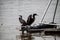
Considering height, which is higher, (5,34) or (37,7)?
(37,7)

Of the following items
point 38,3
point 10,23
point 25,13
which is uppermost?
point 38,3

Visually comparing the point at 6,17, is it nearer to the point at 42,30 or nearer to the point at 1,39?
the point at 1,39

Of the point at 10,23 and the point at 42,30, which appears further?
the point at 10,23

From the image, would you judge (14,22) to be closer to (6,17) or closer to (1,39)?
(6,17)

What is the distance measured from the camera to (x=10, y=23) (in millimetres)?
4770

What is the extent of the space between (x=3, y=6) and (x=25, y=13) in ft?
2.36

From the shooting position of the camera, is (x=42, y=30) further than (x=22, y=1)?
No


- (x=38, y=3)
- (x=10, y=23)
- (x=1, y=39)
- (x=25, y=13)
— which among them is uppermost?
(x=38, y=3)

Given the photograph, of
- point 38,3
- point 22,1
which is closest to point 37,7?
point 38,3

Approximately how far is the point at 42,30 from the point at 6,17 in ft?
10.3

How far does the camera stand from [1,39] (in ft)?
15.7

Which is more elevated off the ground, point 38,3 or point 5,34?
point 38,3

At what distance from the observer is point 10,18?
478 centimetres

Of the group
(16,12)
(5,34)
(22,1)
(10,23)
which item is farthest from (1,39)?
(22,1)
